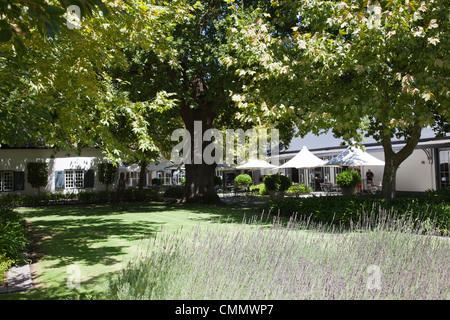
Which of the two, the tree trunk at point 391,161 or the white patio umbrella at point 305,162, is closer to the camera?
the tree trunk at point 391,161

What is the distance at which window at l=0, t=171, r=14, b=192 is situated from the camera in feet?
79.4

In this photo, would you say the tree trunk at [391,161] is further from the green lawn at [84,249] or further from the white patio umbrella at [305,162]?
the white patio umbrella at [305,162]

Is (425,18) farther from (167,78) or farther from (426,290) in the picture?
(167,78)

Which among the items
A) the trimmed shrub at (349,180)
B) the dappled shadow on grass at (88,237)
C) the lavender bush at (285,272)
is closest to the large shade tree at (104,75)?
the dappled shadow on grass at (88,237)

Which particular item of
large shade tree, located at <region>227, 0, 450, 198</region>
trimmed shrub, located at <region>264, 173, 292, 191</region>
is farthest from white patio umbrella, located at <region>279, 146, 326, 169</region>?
large shade tree, located at <region>227, 0, 450, 198</region>

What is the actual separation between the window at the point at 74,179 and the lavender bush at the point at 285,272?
2327 cm

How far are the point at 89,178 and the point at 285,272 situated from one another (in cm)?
2447

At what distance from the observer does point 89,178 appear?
26.8 meters

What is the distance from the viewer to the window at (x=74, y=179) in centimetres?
2636

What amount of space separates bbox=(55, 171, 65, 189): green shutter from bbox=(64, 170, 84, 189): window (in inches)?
11.4

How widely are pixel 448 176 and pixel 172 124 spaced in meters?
17.9

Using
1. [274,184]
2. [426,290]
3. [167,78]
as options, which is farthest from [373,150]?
[426,290]

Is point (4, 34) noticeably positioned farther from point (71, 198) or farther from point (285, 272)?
point (71, 198)
